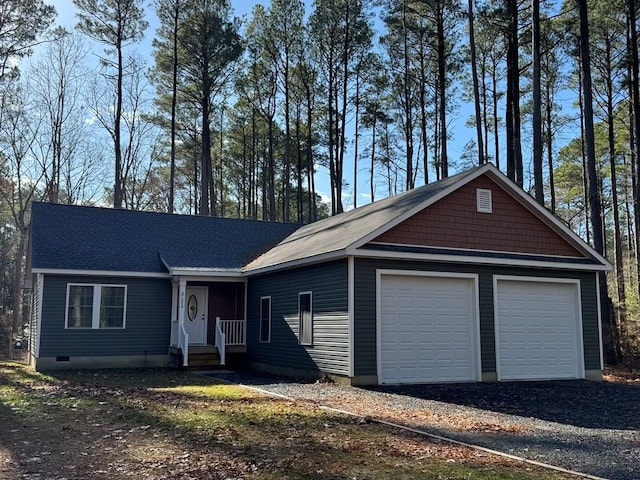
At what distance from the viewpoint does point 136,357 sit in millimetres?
15742

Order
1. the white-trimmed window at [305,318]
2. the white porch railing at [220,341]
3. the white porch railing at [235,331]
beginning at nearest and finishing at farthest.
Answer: the white-trimmed window at [305,318]
the white porch railing at [220,341]
the white porch railing at [235,331]

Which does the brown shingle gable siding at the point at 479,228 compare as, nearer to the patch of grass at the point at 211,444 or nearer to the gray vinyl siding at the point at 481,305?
the gray vinyl siding at the point at 481,305

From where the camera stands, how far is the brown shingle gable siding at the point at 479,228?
1270 centimetres

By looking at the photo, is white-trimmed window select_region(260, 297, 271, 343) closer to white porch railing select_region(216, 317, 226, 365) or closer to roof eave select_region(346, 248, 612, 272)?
white porch railing select_region(216, 317, 226, 365)

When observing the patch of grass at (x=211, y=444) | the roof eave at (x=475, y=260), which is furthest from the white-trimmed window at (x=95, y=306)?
the roof eave at (x=475, y=260)

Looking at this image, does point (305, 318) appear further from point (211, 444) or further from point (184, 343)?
point (211, 444)

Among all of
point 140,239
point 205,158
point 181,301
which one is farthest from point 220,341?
point 205,158

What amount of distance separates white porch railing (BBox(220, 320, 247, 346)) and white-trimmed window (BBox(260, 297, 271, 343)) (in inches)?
44.0

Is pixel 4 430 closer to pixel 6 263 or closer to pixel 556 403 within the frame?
pixel 556 403

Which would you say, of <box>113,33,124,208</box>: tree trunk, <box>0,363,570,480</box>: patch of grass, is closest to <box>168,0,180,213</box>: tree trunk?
<box>113,33,124,208</box>: tree trunk

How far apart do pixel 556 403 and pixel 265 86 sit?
25.1 meters

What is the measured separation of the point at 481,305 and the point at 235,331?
700cm

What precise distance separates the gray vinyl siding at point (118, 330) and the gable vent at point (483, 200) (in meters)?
8.71

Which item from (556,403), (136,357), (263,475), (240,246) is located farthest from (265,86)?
(263,475)
